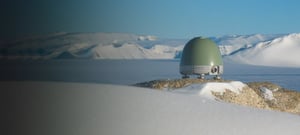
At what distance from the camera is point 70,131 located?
25.1ft

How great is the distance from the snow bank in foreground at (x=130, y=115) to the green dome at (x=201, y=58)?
560 inches

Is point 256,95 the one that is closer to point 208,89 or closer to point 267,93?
point 267,93

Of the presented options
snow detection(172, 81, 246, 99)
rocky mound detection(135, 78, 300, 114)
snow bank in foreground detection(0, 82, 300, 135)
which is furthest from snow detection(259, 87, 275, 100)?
snow bank in foreground detection(0, 82, 300, 135)

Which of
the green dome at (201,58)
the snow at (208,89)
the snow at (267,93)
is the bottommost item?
the snow at (267,93)

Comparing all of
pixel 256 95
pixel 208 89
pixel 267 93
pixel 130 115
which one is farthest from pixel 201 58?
pixel 130 115

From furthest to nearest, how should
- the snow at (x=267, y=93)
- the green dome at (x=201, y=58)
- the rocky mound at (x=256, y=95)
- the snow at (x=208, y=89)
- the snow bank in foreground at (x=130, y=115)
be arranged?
the snow at (x=267, y=93)
the green dome at (x=201, y=58)
the rocky mound at (x=256, y=95)
the snow at (x=208, y=89)
the snow bank in foreground at (x=130, y=115)

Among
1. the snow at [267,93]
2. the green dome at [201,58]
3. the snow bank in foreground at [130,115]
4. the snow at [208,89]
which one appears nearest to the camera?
the snow bank in foreground at [130,115]

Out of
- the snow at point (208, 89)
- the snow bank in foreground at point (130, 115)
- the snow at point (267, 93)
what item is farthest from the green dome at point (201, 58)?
the snow bank in foreground at point (130, 115)

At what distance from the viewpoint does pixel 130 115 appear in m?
8.53

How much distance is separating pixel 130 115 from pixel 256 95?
600 inches

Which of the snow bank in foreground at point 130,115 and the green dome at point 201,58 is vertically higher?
the green dome at point 201,58

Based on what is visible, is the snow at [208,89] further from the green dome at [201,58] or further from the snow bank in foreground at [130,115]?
the snow bank in foreground at [130,115]

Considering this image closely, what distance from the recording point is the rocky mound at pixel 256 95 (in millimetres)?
19906

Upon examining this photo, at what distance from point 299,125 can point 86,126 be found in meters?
4.36
